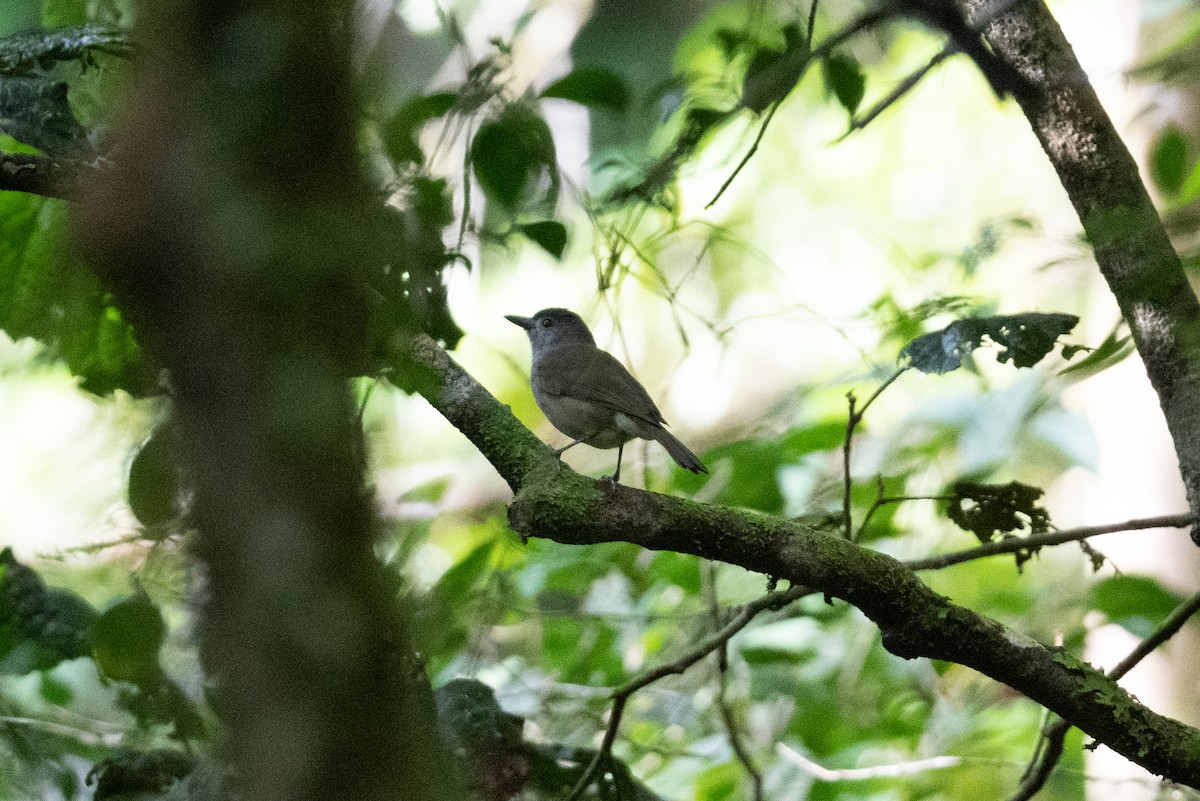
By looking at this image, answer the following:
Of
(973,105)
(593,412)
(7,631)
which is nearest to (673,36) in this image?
(593,412)

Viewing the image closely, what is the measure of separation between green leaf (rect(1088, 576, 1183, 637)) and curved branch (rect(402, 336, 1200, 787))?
856mm

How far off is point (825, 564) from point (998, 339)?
686mm

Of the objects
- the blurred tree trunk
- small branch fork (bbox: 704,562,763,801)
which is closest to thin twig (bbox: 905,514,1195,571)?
small branch fork (bbox: 704,562,763,801)

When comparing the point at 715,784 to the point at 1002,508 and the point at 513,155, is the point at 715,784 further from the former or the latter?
the point at 513,155

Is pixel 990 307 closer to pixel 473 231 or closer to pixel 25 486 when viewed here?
pixel 473 231

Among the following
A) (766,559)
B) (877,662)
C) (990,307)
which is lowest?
(766,559)

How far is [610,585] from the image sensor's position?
3.22 m

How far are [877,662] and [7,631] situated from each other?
2726 millimetres

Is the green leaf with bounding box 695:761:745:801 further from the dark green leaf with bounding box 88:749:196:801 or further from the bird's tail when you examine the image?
the dark green leaf with bounding box 88:749:196:801

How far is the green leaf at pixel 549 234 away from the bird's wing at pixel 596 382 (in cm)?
116

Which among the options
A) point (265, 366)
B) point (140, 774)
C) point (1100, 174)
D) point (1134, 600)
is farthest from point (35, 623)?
point (1134, 600)

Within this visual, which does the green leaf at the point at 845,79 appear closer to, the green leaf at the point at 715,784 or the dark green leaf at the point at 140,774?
the dark green leaf at the point at 140,774

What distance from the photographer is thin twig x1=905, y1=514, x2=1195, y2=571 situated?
1.68 m

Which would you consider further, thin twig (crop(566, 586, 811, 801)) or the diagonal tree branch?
thin twig (crop(566, 586, 811, 801))
